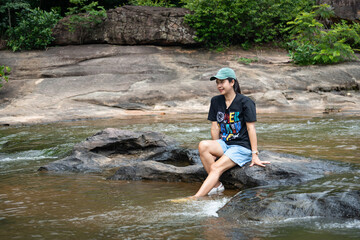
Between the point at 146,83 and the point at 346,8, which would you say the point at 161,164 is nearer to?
the point at 146,83

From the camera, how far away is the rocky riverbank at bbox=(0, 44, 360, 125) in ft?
42.1

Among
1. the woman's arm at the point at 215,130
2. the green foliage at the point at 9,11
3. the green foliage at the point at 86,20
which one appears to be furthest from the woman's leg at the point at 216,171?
the green foliage at the point at 9,11

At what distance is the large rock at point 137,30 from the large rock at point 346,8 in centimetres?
651

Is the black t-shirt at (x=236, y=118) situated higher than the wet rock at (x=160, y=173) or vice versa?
the black t-shirt at (x=236, y=118)

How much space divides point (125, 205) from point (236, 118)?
5.04 feet

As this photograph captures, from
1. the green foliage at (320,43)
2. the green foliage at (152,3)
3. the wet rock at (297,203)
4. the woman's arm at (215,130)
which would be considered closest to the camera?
the wet rock at (297,203)

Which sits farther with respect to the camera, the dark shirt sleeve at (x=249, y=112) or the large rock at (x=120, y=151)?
the large rock at (x=120, y=151)

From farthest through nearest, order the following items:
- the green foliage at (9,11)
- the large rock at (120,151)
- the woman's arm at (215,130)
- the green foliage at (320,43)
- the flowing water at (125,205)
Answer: the green foliage at (9,11), the green foliage at (320,43), the large rock at (120,151), the woman's arm at (215,130), the flowing water at (125,205)

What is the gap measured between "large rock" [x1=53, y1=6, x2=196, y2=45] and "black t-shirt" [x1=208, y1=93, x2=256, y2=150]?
13077mm

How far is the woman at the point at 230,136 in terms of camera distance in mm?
4387

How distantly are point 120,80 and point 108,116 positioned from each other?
253 centimetres

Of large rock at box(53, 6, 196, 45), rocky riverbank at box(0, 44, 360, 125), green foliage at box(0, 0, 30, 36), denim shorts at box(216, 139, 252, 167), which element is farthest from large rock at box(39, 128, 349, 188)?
green foliage at box(0, 0, 30, 36)

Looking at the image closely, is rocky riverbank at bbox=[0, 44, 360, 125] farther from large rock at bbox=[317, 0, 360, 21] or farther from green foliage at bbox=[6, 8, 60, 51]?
large rock at bbox=[317, 0, 360, 21]

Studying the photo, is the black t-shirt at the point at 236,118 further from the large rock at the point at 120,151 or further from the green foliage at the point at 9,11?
the green foliage at the point at 9,11
